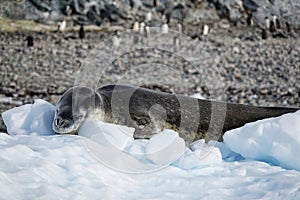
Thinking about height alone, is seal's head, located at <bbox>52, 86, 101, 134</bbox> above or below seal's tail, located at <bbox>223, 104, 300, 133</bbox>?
above

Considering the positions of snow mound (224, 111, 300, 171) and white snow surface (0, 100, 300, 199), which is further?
snow mound (224, 111, 300, 171)

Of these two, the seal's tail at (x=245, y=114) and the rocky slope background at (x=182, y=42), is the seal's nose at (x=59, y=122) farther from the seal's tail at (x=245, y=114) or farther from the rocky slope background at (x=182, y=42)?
the rocky slope background at (x=182, y=42)

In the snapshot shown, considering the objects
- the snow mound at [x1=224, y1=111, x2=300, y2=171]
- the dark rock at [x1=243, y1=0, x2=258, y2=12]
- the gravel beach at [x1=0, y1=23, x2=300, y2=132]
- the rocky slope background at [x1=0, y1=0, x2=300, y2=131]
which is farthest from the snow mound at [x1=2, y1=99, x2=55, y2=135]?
the dark rock at [x1=243, y1=0, x2=258, y2=12]

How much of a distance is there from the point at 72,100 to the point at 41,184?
161 cm

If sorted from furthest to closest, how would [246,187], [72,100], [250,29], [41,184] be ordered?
[250,29], [72,100], [246,187], [41,184]

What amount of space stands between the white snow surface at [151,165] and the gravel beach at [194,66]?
578 centimetres

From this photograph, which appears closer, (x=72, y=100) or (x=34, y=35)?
(x=72, y=100)

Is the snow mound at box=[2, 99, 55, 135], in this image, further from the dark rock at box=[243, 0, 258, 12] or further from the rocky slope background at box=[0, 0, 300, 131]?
the dark rock at box=[243, 0, 258, 12]

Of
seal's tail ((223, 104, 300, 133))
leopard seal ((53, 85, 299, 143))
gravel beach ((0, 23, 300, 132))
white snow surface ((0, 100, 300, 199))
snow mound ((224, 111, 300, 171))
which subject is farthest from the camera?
gravel beach ((0, 23, 300, 132))

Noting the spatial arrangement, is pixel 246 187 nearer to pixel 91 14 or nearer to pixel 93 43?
pixel 93 43

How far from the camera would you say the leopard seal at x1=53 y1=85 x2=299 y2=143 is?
15.5ft

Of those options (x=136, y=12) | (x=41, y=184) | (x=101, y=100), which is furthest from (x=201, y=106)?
(x=136, y=12)

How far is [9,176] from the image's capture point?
10.7ft

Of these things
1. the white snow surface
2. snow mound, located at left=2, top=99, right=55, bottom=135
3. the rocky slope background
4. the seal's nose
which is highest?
the white snow surface
